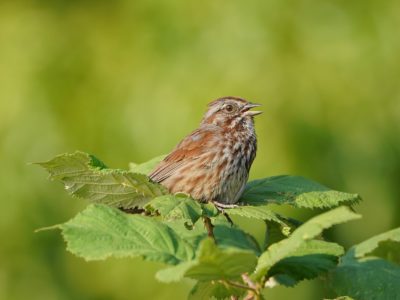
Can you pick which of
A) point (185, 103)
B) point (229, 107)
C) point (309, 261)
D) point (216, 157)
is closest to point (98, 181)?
point (309, 261)

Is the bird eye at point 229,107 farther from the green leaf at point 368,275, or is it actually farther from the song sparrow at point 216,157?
the green leaf at point 368,275

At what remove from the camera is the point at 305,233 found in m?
1.73

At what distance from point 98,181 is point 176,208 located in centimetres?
25

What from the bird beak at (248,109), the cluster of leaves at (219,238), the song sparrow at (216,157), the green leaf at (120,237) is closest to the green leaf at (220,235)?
the cluster of leaves at (219,238)

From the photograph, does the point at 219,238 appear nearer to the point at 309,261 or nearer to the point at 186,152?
the point at 309,261

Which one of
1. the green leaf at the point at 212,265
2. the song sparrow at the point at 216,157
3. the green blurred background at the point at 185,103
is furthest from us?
the green blurred background at the point at 185,103

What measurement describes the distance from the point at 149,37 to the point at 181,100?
0.62m

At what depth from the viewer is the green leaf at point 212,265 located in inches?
66.7

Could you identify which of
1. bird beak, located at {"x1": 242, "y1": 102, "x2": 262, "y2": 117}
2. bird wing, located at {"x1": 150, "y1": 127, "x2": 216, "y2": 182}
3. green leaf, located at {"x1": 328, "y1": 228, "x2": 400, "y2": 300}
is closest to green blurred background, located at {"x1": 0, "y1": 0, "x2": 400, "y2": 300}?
bird beak, located at {"x1": 242, "y1": 102, "x2": 262, "y2": 117}

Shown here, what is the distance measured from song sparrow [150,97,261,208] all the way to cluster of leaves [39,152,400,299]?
1.57 feet

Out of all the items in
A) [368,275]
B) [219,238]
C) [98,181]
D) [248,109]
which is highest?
[248,109]

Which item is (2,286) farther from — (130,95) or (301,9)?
(301,9)

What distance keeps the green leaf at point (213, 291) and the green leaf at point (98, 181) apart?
314 millimetres

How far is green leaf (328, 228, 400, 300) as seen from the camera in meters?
2.37
